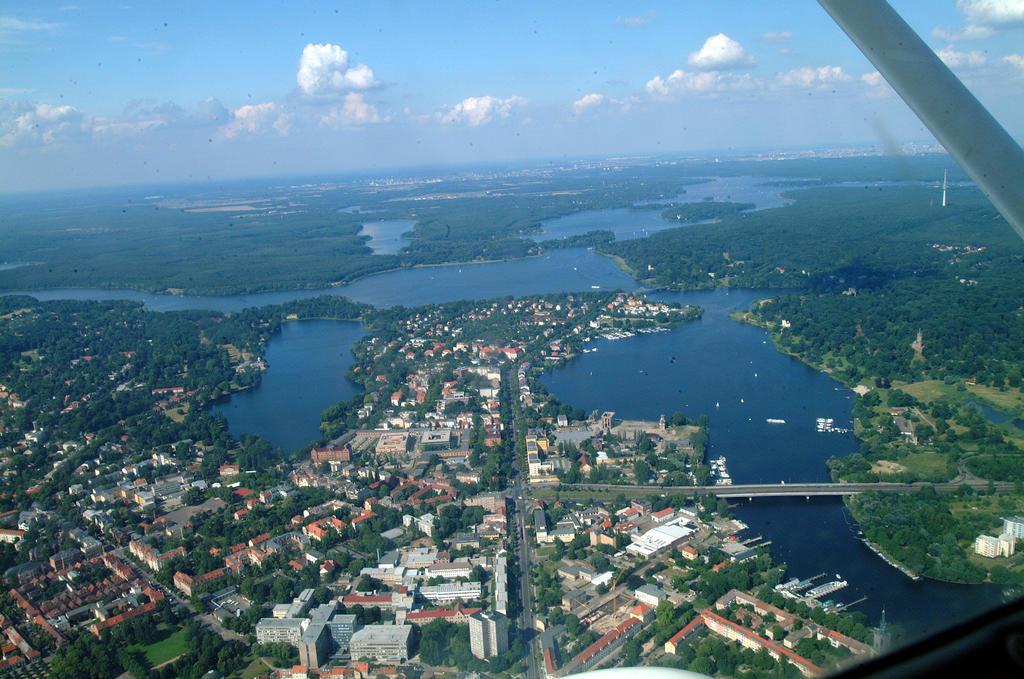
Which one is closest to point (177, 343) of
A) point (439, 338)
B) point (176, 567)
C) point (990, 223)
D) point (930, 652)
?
point (439, 338)

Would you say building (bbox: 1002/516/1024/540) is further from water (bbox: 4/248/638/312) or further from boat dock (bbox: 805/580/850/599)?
water (bbox: 4/248/638/312)

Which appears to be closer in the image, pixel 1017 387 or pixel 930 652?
pixel 930 652

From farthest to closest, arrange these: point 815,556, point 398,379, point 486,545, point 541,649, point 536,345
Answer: point 536,345, point 398,379, point 486,545, point 815,556, point 541,649

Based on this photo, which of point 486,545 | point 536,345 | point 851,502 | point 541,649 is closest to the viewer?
point 541,649

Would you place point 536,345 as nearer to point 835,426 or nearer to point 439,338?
point 439,338

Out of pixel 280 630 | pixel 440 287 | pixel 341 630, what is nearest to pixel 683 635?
pixel 341 630

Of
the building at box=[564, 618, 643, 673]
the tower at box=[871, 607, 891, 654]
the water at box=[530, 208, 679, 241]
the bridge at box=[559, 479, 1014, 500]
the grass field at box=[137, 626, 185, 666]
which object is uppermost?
the tower at box=[871, 607, 891, 654]

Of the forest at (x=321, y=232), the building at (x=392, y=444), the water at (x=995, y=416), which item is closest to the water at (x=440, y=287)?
the forest at (x=321, y=232)

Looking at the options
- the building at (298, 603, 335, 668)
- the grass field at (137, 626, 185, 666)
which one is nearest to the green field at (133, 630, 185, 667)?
the grass field at (137, 626, 185, 666)
